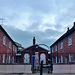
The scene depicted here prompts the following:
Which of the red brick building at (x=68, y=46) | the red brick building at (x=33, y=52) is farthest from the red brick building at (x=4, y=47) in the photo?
the red brick building at (x=33, y=52)

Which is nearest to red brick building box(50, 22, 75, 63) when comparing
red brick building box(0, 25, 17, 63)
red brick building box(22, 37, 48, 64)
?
red brick building box(0, 25, 17, 63)

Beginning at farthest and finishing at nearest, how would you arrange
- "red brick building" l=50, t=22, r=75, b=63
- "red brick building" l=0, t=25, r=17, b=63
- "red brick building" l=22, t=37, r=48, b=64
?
1. "red brick building" l=22, t=37, r=48, b=64
2. "red brick building" l=0, t=25, r=17, b=63
3. "red brick building" l=50, t=22, r=75, b=63

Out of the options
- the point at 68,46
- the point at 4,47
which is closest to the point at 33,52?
the point at 4,47

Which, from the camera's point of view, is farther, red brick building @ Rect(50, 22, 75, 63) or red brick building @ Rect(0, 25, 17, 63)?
red brick building @ Rect(0, 25, 17, 63)

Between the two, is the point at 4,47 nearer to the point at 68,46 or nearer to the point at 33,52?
the point at 68,46

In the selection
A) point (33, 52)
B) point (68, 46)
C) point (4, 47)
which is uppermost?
point (68, 46)

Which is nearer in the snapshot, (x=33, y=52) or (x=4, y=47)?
(x=4, y=47)

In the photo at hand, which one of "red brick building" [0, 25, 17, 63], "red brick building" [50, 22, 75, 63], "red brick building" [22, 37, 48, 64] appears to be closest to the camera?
"red brick building" [50, 22, 75, 63]

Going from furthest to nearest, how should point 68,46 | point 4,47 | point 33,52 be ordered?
point 33,52, point 4,47, point 68,46

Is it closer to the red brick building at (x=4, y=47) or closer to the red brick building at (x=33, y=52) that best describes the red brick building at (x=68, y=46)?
the red brick building at (x=4, y=47)

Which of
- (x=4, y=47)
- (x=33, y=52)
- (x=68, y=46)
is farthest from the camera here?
(x=33, y=52)

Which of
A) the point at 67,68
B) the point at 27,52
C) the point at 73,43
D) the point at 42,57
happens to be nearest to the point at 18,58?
the point at 27,52

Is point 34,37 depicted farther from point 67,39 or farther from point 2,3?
point 2,3

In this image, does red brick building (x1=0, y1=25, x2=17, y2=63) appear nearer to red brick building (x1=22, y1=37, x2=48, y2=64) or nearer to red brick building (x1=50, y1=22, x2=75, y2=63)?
red brick building (x1=50, y1=22, x2=75, y2=63)
